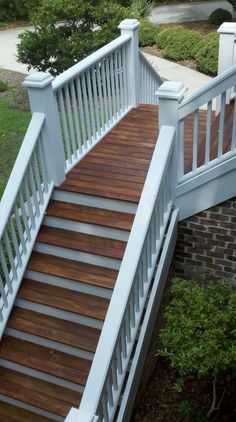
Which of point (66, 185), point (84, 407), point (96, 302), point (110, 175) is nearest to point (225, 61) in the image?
point (110, 175)

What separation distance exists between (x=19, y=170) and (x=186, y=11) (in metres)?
18.2

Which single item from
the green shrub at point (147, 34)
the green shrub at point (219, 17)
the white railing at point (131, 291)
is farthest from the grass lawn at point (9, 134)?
the green shrub at point (219, 17)

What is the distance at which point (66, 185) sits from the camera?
14.7ft

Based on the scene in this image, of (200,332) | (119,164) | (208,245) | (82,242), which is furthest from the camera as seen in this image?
(119,164)

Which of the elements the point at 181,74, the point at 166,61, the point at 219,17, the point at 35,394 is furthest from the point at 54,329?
the point at 219,17

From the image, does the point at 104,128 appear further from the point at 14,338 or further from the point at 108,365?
the point at 108,365

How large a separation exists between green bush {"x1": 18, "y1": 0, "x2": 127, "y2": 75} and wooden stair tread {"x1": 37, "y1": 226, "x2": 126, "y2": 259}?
17.7 ft

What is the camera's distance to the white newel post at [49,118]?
390 cm

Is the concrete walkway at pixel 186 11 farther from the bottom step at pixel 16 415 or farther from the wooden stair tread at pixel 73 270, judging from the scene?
the bottom step at pixel 16 415

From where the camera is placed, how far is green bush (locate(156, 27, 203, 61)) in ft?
42.3

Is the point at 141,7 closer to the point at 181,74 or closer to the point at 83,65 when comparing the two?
the point at 181,74

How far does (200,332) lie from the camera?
3.26m

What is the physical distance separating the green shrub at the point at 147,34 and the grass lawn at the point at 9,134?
631 cm

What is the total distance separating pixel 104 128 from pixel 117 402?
10.1ft
